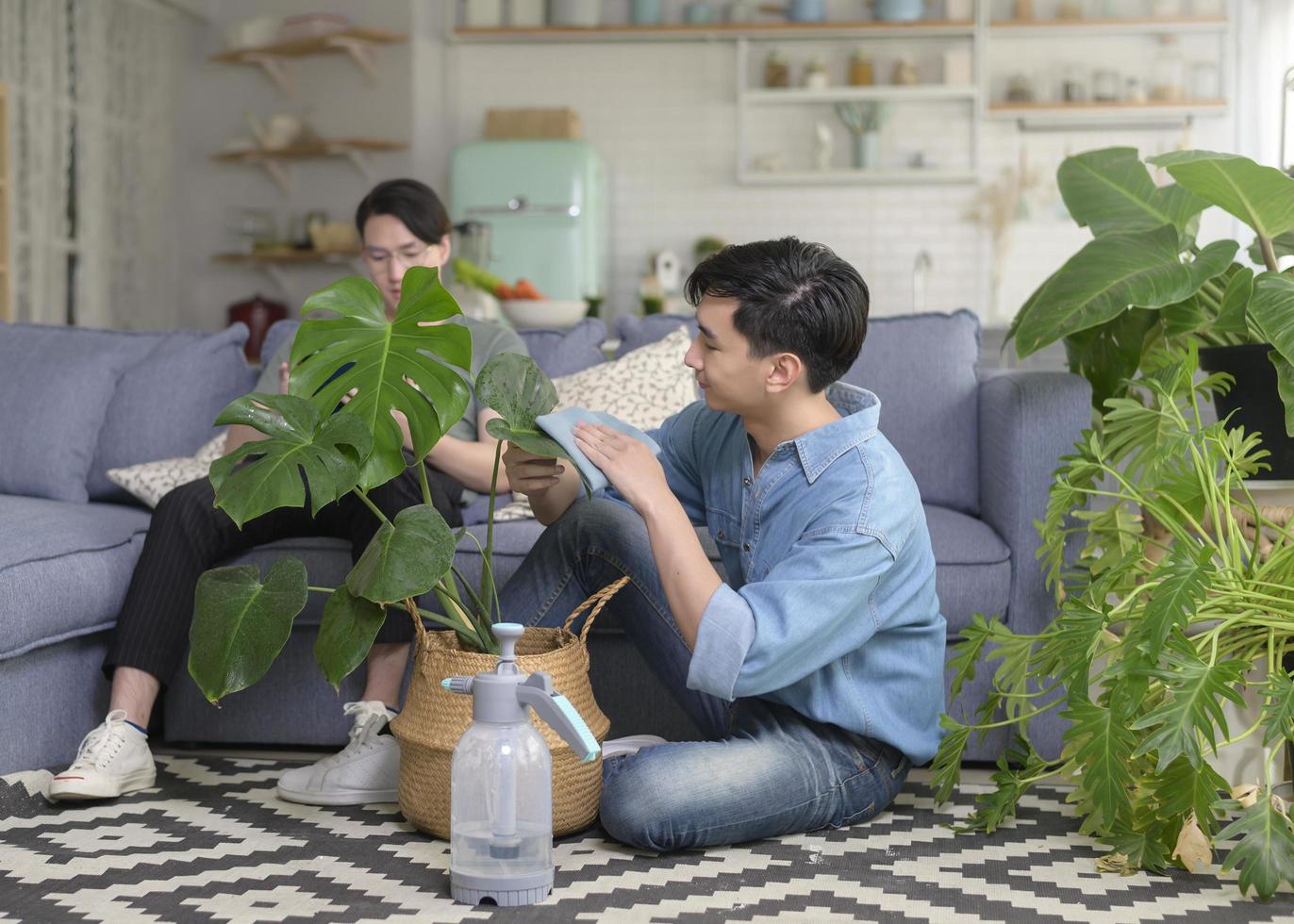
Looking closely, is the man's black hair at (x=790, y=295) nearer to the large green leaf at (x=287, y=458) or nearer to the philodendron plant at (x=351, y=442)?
the philodendron plant at (x=351, y=442)

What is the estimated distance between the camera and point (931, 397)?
302 centimetres

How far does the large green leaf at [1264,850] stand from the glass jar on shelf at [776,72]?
531 centimetres

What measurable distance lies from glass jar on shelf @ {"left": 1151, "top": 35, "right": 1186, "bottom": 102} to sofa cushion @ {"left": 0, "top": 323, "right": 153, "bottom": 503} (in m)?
5.01

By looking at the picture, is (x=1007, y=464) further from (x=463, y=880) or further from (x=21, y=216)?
(x=21, y=216)

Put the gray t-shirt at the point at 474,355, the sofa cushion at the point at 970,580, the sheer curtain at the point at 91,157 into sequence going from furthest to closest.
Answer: the sheer curtain at the point at 91,157 → the gray t-shirt at the point at 474,355 → the sofa cushion at the point at 970,580

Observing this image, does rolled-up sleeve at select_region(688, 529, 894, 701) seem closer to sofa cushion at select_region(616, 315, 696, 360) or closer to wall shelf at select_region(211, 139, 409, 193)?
sofa cushion at select_region(616, 315, 696, 360)

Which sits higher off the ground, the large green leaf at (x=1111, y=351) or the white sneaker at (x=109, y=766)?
the large green leaf at (x=1111, y=351)

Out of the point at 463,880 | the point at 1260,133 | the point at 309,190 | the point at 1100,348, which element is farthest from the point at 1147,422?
the point at 309,190

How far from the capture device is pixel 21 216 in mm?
5938

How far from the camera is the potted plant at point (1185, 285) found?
228 centimetres

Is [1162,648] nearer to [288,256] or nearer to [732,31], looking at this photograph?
[732,31]

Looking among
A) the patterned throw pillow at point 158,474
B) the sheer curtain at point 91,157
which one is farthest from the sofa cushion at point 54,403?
the sheer curtain at point 91,157

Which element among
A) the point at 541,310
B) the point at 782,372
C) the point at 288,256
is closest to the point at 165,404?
the point at 541,310

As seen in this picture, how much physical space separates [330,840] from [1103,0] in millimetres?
5849
